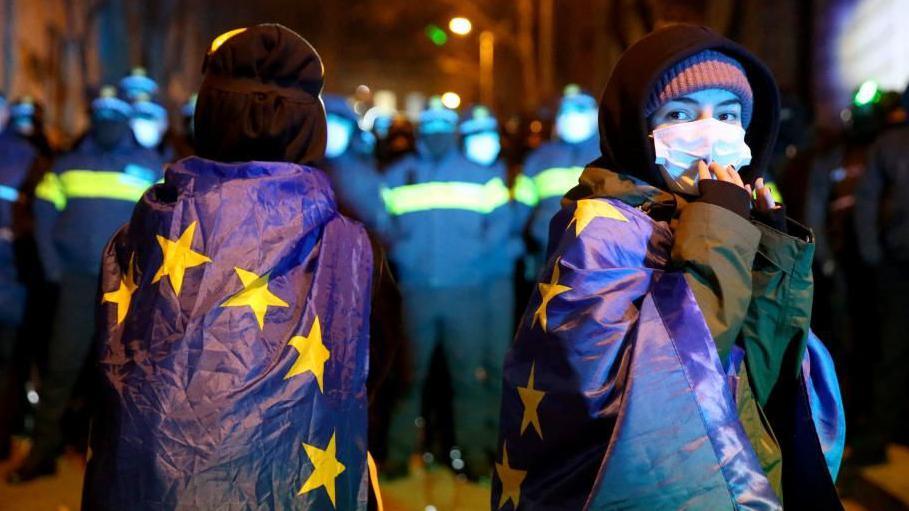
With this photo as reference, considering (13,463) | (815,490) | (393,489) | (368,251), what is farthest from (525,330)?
(13,463)

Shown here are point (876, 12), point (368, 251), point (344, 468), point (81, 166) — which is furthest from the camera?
point (876, 12)

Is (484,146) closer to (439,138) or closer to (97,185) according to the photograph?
(439,138)

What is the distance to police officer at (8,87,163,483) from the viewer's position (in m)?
4.74

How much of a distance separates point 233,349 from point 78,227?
321 centimetres

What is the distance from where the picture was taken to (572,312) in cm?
181

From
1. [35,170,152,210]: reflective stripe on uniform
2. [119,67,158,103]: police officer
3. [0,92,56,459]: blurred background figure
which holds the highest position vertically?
[119,67,158,103]: police officer

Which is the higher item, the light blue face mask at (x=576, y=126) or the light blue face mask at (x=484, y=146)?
the light blue face mask at (x=576, y=126)

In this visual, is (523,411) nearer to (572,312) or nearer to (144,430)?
(572,312)

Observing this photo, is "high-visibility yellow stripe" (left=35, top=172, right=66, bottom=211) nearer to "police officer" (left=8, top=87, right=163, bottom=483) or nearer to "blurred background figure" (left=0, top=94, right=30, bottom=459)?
"police officer" (left=8, top=87, right=163, bottom=483)

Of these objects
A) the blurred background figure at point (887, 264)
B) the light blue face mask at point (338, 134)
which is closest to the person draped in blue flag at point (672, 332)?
the light blue face mask at point (338, 134)

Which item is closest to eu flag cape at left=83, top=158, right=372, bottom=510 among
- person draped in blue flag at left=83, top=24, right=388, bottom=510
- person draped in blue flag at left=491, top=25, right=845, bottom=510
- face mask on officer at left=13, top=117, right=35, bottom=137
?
person draped in blue flag at left=83, top=24, right=388, bottom=510

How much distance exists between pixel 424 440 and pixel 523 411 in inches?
161

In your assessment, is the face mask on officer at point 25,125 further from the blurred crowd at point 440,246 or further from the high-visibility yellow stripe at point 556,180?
the high-visibility yellow stripe at point 556,180

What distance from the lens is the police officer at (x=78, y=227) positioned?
15.6 feet
